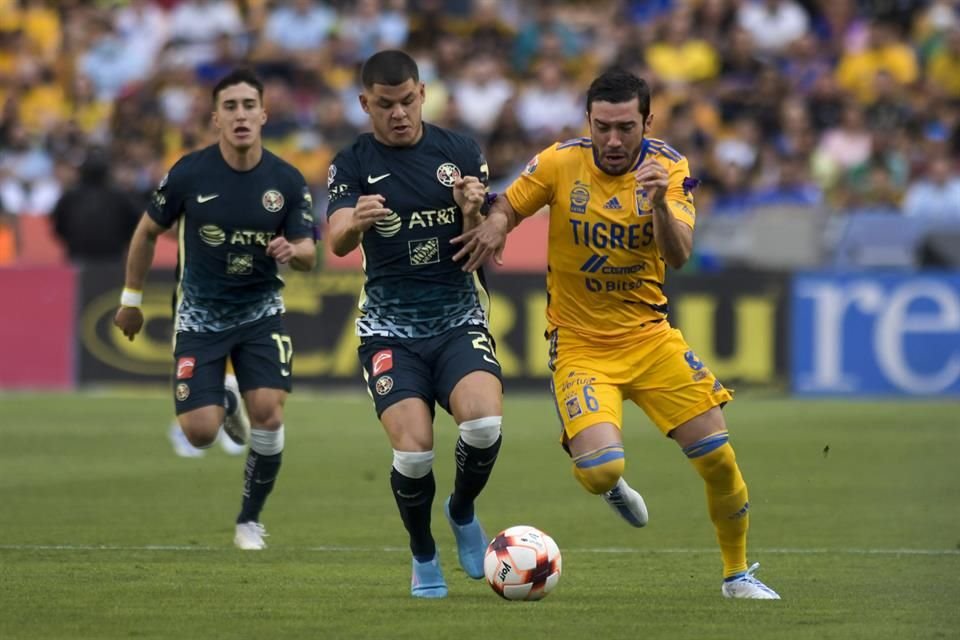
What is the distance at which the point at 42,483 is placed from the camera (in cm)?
1328

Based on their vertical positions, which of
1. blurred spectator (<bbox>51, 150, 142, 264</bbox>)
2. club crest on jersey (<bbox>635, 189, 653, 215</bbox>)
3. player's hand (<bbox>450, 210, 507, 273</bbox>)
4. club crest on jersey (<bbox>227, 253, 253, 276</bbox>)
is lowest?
blurred spectator (<bbox>51, 150, 142, 264</bbox>)

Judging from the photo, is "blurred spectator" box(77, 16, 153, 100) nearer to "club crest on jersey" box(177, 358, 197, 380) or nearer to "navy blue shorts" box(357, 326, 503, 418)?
"club crest on jersey" box(177, 358, 197, 380)

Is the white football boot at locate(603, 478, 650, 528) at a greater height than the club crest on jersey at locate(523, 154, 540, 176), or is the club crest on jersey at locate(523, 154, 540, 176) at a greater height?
the club crest on jersey at locate(523, 154, 540, 176)

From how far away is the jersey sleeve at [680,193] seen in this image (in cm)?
834

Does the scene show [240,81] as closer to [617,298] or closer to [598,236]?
[598,236]

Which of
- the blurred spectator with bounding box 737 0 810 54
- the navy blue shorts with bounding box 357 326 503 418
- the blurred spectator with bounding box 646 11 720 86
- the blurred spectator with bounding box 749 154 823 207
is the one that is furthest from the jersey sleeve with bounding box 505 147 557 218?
the blurred spectator with bounding box 737 0 810 54

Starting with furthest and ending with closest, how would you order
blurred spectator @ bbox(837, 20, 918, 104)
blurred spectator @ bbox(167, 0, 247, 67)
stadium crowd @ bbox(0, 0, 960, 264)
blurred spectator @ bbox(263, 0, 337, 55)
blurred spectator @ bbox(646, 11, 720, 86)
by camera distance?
blurred spectator @ bbox(167, 0, 247, 67) < blurred spectator @ bbox(263, 0, 337, 55) < blurred spectator @ bbox(646, 11, 720, 86) < blurred spectator @ bbox(837, 20, 918, 104) < stadium crowd @ bbox(0, 0, 960, 264)

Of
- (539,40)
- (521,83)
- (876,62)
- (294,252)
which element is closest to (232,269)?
(294,252)

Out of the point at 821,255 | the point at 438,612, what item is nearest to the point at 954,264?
the point at 821,255

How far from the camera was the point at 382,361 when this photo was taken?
28.3 feet

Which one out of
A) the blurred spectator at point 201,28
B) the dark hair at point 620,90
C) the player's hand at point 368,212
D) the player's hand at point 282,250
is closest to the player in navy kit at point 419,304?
the player's hand at point 368,212

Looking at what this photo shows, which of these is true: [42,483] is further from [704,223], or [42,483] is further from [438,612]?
[704,223]

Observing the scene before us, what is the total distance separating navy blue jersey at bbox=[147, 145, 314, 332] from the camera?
10.5m

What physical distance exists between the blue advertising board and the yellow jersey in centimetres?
1112
